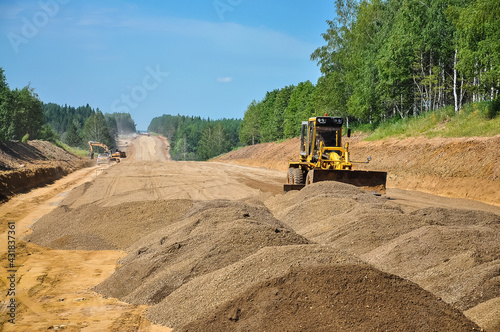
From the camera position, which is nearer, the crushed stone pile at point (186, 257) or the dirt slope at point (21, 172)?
the crushed stone pile at point (186, 257)

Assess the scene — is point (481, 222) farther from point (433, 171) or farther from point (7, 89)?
point (7, 89)

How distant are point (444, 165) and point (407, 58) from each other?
14.1 meters

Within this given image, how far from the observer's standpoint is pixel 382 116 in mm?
44188

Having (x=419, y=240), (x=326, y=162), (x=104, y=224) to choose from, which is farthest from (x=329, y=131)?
(x=419, y=240)

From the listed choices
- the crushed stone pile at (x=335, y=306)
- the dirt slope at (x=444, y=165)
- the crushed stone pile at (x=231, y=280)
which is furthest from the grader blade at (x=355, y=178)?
the crushed stone pile at (x=335, y=306)

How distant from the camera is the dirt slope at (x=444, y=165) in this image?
2009 centimetres

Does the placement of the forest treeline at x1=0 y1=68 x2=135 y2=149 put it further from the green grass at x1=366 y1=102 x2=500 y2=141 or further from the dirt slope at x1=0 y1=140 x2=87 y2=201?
the green grass at x1=366 y1=102 x2=500 y2=141

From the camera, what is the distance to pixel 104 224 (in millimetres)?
14344

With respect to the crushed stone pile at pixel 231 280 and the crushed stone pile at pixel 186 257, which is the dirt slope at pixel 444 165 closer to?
the crushed stone pile at pixel 186 257

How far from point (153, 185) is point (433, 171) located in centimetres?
1450

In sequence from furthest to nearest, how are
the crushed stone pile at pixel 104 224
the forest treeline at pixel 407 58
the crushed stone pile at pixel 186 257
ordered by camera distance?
the forest treeline at pixel 407 58, the crushed stone pile at pixel 104 224, the crushed stone pile at pixel 186 257

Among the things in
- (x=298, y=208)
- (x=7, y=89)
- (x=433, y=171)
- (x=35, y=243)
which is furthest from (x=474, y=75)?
(x=7, y=89)

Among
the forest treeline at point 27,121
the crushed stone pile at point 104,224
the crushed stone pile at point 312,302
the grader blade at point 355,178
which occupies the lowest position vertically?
the crushed stone pile at point 104,224

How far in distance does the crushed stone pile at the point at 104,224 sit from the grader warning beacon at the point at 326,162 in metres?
5.13
